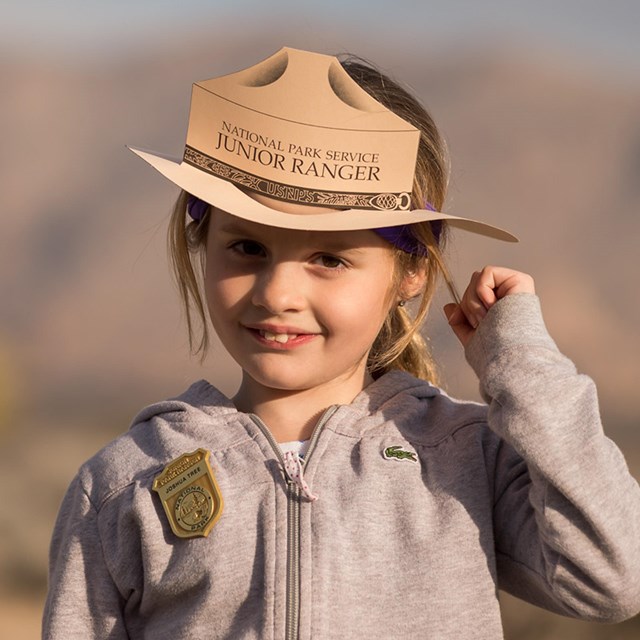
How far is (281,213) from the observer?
6.64 feet

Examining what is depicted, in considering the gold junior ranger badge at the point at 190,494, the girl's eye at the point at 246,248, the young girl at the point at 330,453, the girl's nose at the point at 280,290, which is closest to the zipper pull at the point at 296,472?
the young girl at the point at 330,453

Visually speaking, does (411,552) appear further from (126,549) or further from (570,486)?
(126,549)

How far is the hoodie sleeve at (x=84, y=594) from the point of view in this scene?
2.08 meters

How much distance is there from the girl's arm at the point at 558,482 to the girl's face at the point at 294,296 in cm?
23

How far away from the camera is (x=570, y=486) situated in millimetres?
1888

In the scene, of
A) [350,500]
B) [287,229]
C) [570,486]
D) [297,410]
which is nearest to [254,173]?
[287,229]

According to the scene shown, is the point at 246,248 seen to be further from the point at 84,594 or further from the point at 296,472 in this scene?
the point at 84,594

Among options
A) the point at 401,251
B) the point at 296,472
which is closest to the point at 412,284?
the point at 401,251

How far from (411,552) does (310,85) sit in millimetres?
774

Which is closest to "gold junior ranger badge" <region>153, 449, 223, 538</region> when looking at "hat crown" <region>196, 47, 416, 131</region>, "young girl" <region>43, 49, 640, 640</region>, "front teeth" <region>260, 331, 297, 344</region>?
"young girl" <region>43, 49, 640, 640</region>

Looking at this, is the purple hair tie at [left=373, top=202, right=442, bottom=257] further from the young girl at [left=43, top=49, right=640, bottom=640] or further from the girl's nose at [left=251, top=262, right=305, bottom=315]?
the girl's nose at [left=251, top=262, right=305, bottom=315]

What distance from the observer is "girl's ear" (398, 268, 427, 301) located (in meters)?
2.23

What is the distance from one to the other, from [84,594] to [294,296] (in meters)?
0.61

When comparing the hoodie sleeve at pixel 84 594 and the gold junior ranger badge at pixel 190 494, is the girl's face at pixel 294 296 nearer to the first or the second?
the gold junior ranger badge at pixel 190 494
